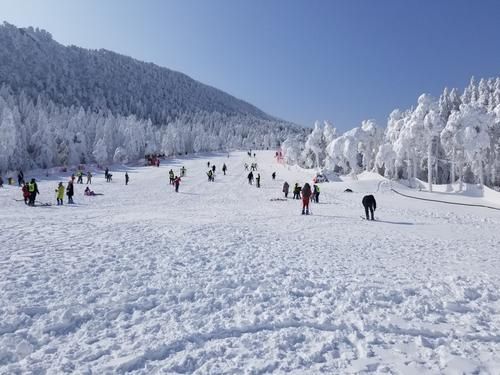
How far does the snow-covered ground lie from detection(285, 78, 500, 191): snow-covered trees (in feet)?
96.3

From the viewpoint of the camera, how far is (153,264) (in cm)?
881

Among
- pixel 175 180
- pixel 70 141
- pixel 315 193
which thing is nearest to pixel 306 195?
pixel 315 193

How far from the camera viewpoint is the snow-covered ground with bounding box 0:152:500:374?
4770mm

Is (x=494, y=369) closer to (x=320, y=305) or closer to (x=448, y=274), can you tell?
(x=320, y=305)

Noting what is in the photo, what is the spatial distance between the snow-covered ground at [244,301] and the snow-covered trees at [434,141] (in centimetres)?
2935

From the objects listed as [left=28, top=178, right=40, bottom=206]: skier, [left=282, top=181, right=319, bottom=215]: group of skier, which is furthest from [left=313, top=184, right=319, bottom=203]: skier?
[left=28, top=178, right=40, bottom=206]: skier

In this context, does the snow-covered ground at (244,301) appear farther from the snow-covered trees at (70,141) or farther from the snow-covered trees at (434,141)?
the snow-covered trees at (70,141)

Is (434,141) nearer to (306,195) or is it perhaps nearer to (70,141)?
(306,195)

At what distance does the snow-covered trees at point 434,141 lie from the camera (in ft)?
123

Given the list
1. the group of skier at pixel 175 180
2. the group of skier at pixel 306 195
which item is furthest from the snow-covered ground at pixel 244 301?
the group of skier at pixel 175 180

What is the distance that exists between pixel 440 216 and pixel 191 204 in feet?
50.4

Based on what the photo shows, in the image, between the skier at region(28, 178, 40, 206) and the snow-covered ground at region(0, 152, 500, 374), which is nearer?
the snow-covered ground at region(0, 152, 500, 374)

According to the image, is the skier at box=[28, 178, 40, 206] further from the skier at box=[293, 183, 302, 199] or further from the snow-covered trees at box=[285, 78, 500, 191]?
the snow-covered trees at box=[285, 78, 500, 191]

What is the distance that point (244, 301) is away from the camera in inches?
263
